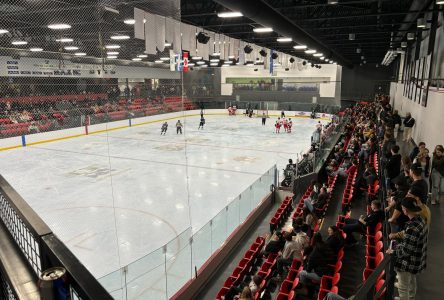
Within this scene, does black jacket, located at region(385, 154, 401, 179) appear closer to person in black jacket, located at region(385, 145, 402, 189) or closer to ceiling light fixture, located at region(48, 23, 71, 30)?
person in black jacket, located at region(385, 145, 402, 189)

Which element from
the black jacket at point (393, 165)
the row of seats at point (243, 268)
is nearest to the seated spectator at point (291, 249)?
the row of seats at point (243, 268)

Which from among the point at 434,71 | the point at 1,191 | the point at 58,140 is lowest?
the point at 58,140

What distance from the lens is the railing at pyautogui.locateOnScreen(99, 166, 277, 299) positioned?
4.57m

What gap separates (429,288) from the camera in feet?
12.3

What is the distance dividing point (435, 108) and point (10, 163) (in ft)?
51.4

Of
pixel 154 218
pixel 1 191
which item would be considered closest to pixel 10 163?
pixel 154 218

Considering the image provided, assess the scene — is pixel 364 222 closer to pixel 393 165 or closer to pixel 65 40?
pixel 393 165

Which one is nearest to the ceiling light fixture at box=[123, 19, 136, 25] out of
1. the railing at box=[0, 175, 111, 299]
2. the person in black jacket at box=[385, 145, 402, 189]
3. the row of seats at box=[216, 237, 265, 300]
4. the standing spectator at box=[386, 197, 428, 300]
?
the railing at box=[0, 175, 111, 299]

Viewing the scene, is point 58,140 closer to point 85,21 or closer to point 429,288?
point 85,21

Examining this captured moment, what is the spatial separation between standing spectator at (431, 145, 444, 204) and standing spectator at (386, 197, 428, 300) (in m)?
3.23

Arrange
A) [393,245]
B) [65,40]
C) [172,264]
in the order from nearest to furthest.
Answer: [393,245] → [65,40] → [172,264]

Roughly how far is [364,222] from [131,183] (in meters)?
8.70

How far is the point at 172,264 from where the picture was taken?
546cm

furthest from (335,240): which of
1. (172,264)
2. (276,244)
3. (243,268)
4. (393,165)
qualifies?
(172,264)
